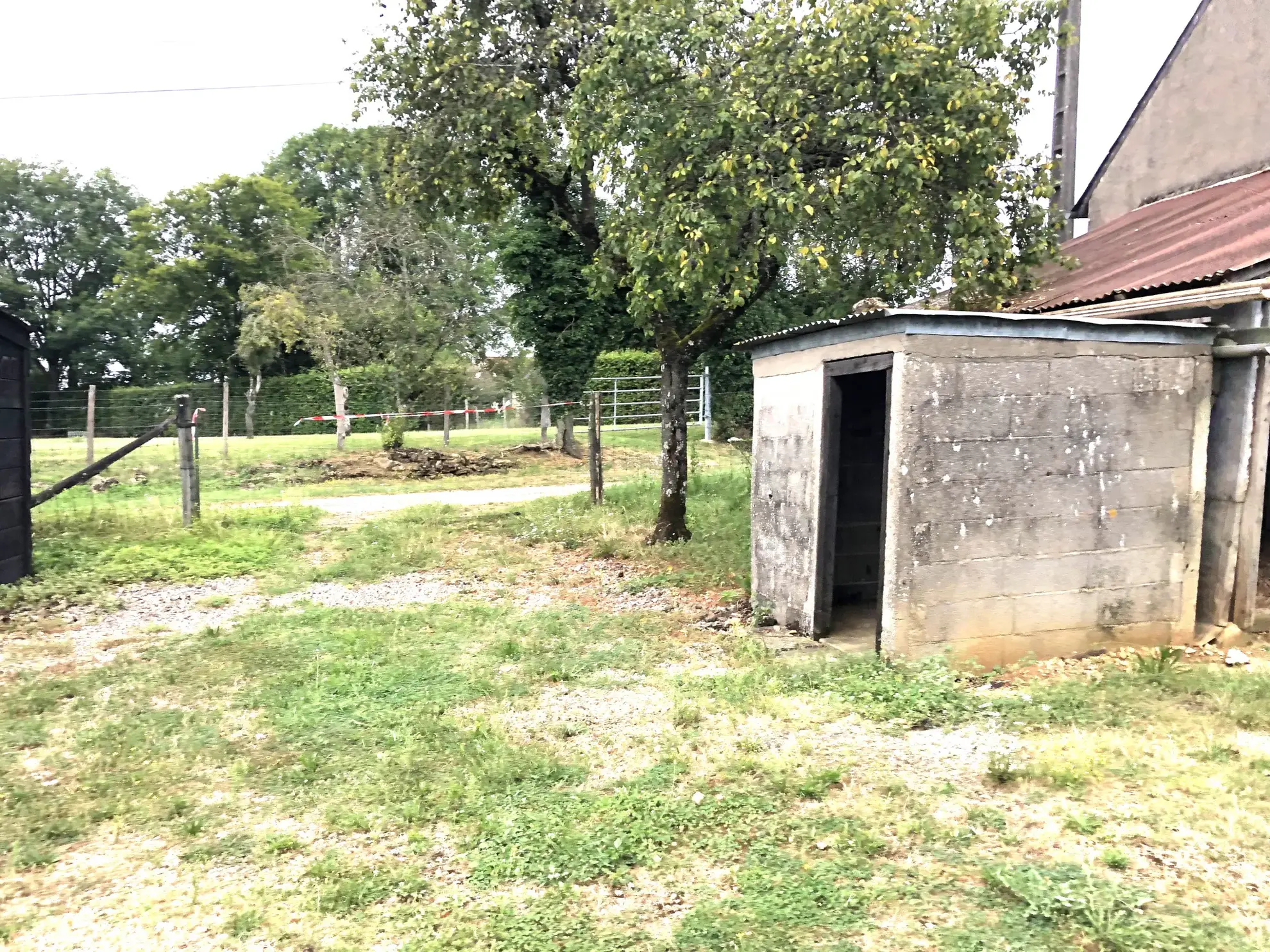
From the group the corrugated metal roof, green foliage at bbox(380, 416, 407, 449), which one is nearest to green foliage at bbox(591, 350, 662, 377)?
green foliage at bbox(380, 416, 407, 449)

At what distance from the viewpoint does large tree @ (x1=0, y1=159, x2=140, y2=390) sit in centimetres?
3778

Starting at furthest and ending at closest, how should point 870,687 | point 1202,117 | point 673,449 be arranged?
point 1202,117 → point 673,449 → point 870,687

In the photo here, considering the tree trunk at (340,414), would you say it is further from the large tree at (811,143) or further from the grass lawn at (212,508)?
the large tree at (811,143)

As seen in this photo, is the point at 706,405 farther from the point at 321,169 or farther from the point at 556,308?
the point at 321,169

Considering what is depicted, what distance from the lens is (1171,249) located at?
285 inches

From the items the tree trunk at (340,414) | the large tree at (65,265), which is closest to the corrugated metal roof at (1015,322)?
the tree trunk at (340,414)

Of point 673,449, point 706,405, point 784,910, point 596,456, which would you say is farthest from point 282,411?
point 784,910

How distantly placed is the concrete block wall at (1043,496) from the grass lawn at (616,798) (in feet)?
1.15

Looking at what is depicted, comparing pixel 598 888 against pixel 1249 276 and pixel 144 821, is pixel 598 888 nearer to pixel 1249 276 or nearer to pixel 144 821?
pixel 144 821

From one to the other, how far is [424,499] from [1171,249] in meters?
10.4

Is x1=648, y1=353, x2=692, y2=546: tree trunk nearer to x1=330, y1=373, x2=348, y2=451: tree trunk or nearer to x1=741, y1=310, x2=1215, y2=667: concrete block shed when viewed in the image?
x1=741, y1=310, x2=1215, y2=667: concrete block shed

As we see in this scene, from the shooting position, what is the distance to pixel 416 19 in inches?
373

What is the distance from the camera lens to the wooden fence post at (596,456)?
11.4 m

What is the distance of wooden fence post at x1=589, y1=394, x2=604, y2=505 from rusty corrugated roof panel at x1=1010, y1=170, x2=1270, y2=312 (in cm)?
539
